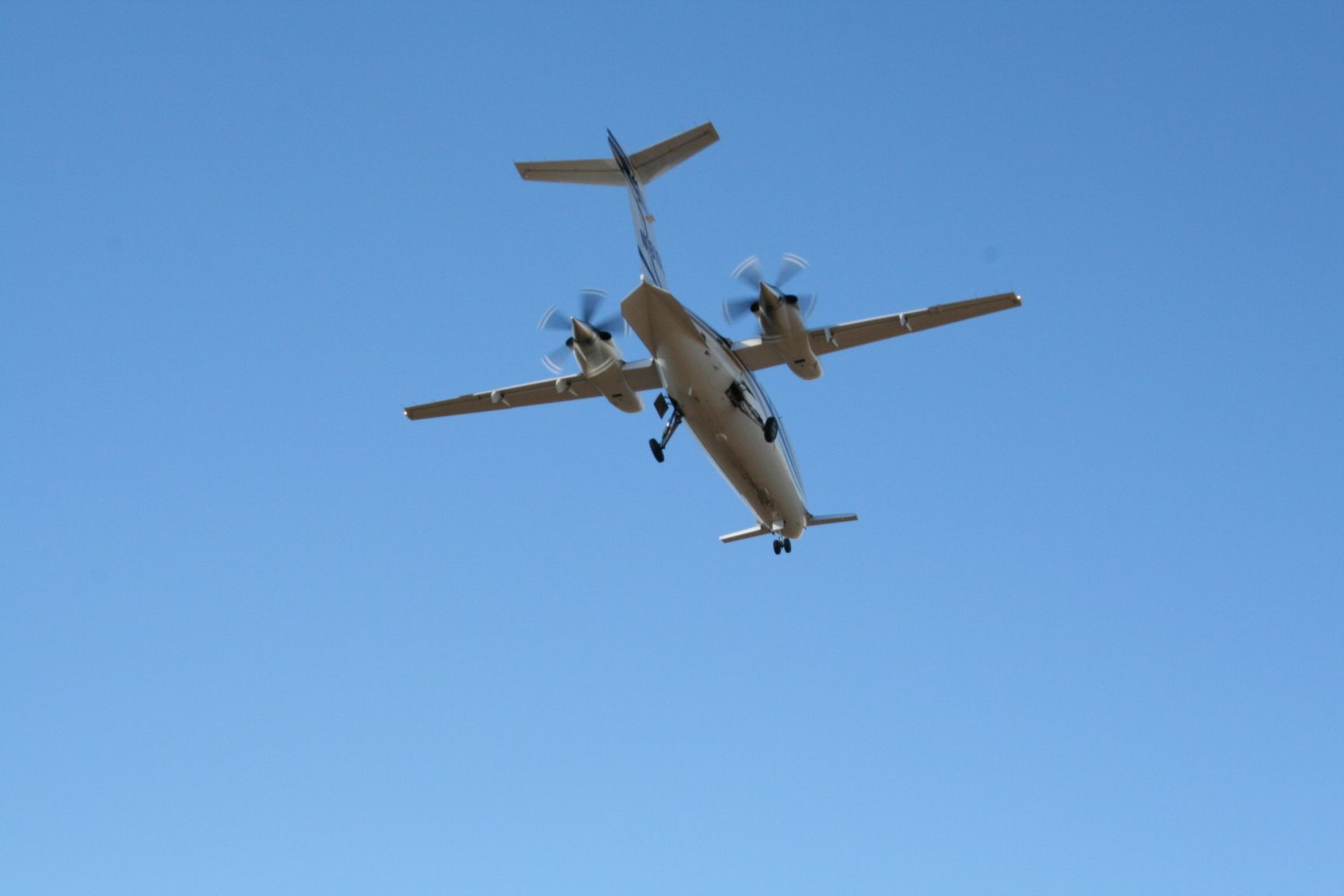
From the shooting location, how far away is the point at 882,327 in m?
28.6

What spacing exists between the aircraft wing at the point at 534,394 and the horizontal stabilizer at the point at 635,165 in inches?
161

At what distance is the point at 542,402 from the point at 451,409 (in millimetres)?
2192

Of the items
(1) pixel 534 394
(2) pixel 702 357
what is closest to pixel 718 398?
(2) pixel 702 357

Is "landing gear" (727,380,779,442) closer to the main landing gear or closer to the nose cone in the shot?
the main landing gear

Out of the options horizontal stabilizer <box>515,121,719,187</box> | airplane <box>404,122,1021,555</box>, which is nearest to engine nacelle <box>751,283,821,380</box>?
airplane <box>404,122,1021,555</box>

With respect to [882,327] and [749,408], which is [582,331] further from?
[882,327]

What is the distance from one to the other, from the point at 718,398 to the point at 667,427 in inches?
65.6

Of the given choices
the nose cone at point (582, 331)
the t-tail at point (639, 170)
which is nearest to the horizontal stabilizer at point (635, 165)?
the t-tail at point (639, 170)

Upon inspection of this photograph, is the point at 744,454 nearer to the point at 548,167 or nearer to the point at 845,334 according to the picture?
the point at 845,334

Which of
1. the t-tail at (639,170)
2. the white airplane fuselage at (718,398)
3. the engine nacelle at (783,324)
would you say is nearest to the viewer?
the white airplane fuselage at (718,398)

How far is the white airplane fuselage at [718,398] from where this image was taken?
26.1 meters

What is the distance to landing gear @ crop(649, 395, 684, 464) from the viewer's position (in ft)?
92.0

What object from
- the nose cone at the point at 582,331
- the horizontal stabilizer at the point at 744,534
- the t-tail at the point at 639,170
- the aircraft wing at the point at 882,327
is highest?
the t-tail at the point at 639,170

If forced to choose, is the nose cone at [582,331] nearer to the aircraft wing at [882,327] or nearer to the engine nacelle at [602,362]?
the engine nacelle at [602,362]
